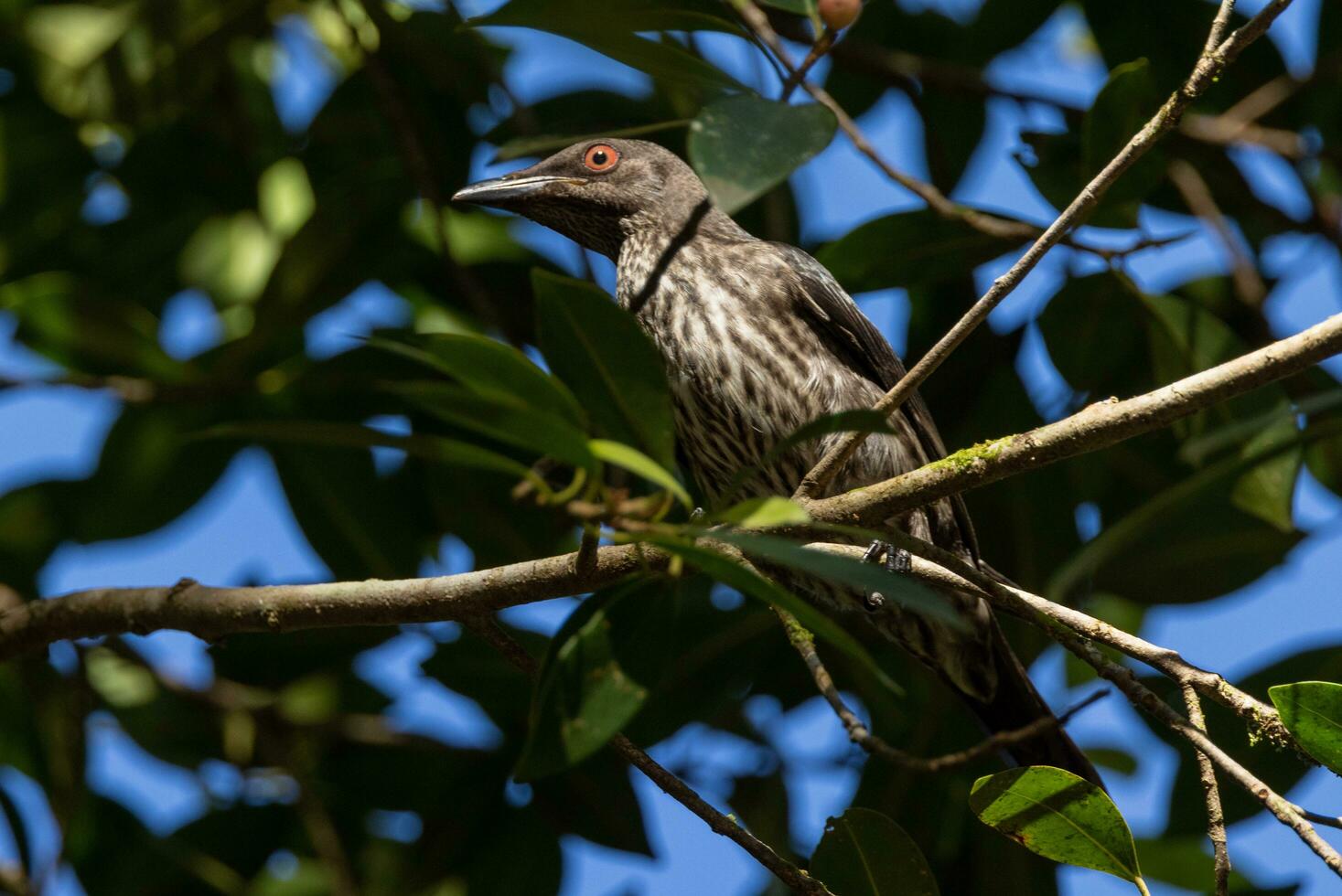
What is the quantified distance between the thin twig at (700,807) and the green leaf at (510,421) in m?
0.63

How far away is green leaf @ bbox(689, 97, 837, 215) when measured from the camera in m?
1.75

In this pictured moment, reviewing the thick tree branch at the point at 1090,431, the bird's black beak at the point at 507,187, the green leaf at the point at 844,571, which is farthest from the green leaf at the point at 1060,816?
the bird's black beak at the point at 507,187

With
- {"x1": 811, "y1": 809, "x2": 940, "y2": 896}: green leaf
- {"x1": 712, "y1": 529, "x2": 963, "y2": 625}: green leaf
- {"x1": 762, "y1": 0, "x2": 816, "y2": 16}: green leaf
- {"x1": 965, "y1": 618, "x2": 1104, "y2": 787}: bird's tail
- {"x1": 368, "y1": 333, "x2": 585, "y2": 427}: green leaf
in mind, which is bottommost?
{"x1": 811, "y1": 809, "x2": 940, "y2": 896}: green leaf

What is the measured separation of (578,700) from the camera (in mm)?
2064

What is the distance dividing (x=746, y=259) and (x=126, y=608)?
5.74ft

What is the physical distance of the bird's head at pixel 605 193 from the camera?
4062 mm

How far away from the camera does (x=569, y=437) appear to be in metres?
1.84

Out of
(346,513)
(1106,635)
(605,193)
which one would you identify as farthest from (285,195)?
(1106,635)

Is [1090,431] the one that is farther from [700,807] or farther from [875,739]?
[700,807]

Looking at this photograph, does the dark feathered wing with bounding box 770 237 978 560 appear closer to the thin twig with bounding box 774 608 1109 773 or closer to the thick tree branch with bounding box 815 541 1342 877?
the thin twig with bounding box 774 608 1109 773

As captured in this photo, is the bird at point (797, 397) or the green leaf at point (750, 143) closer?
the green leaf at point (750, 143)

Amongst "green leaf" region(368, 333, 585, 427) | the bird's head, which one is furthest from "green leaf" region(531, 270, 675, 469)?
→ the bird's head

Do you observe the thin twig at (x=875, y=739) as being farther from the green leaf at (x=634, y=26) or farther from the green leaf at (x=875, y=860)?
the green leaf at (x=634, y=26)

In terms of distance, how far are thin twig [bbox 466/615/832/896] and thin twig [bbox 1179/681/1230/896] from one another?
0.60m
